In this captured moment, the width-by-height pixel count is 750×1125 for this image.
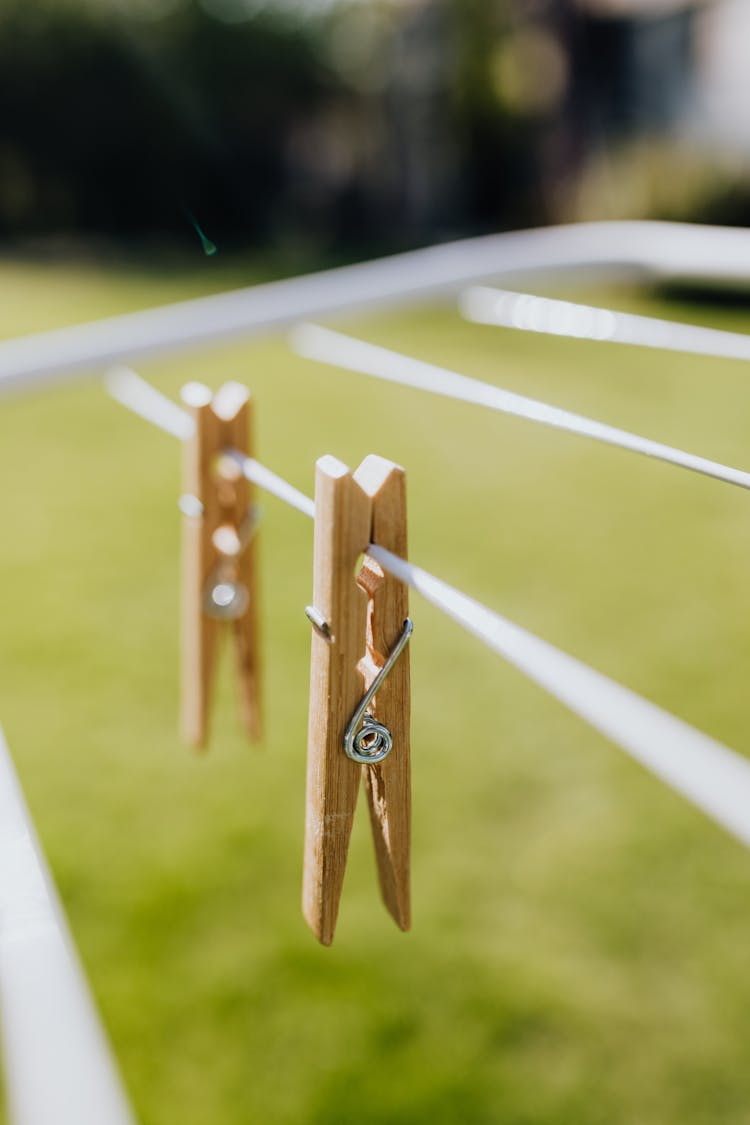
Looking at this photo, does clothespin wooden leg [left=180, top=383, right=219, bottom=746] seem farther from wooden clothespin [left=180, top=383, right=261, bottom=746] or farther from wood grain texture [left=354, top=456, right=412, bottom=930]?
wood grain texture [left=354, top=456, right=412, bottom=930]

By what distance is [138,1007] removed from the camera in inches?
61.0

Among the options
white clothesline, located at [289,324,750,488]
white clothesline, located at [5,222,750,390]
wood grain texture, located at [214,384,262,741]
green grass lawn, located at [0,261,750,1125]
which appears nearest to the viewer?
white clothesline, located at [289,324,750,488]

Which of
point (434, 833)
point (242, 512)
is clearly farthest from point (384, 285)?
point (434, 833)

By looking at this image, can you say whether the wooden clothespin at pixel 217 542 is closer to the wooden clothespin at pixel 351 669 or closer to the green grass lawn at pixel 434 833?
the green grass lawn at pixel 434 833

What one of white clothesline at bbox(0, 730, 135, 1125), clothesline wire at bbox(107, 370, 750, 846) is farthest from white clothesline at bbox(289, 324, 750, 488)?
white clothesline at bbox(0, 730, 135, 1125)

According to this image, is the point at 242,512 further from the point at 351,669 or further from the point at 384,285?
the point at 351,669

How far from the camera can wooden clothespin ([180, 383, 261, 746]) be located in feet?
3.35

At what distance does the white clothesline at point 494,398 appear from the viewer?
0.63 metres

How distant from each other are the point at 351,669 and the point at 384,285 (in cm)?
34

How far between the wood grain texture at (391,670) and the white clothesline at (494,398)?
0.39 feet

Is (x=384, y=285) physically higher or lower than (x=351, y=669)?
higher

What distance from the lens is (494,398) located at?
866 mm

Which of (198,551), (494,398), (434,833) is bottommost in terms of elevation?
(434,833)

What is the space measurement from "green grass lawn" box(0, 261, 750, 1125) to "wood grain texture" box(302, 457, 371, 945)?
257 mm
